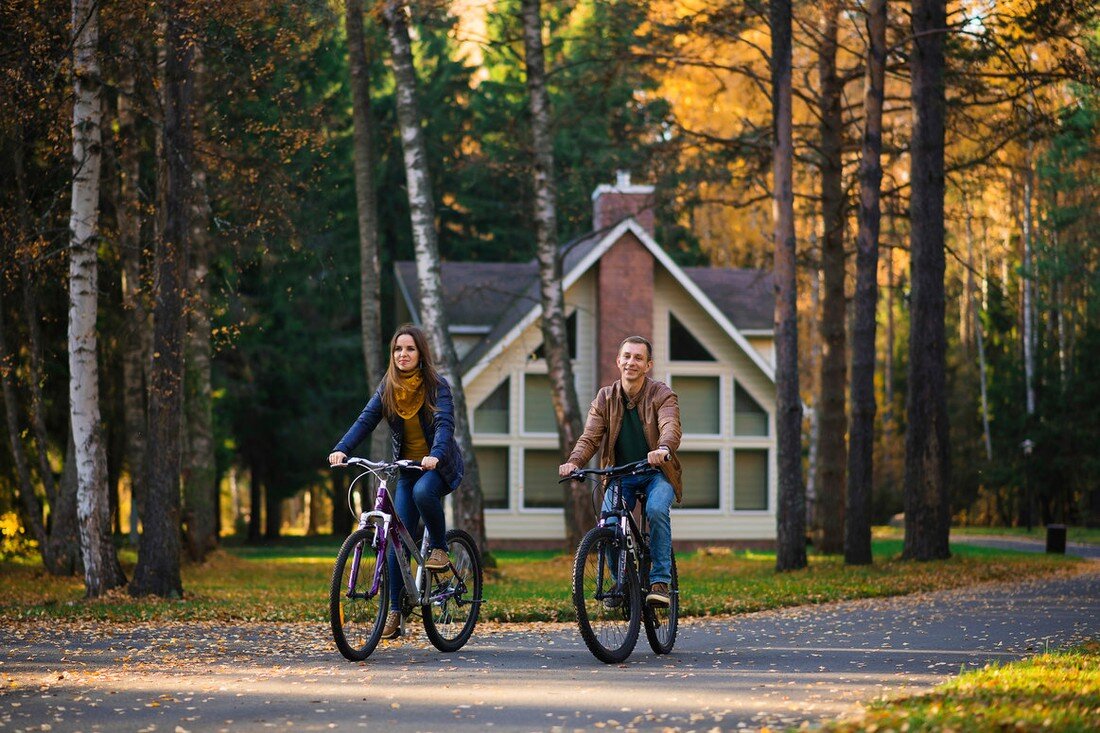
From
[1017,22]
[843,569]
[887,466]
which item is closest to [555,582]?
[843,569]

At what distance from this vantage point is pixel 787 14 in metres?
21.8

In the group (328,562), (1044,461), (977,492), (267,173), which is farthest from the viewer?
(977,492)

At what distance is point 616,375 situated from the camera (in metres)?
36.2

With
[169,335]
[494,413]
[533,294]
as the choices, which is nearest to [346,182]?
[533,294]

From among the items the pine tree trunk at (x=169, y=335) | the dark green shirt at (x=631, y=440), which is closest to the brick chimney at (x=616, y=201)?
the pine tree trunk at (x=169, y=335)

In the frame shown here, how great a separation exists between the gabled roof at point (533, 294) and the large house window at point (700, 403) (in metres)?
1.38

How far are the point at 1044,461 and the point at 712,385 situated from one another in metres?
20.2

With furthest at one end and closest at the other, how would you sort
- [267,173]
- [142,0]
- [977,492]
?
[977,492]
[267,173]
[142,0]

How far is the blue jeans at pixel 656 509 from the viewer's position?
401 inches

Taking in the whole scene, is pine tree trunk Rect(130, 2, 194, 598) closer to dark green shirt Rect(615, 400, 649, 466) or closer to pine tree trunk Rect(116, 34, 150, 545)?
pine tree trunk Rect(116, 34, 150, 545)

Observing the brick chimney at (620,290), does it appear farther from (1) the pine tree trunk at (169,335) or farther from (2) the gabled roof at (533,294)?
(1) the pine tree trunk at (169,335)

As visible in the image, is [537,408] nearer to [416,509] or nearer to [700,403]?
[700,403]

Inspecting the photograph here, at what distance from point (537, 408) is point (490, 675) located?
2737 centimetres

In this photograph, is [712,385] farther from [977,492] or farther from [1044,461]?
[977,492]
